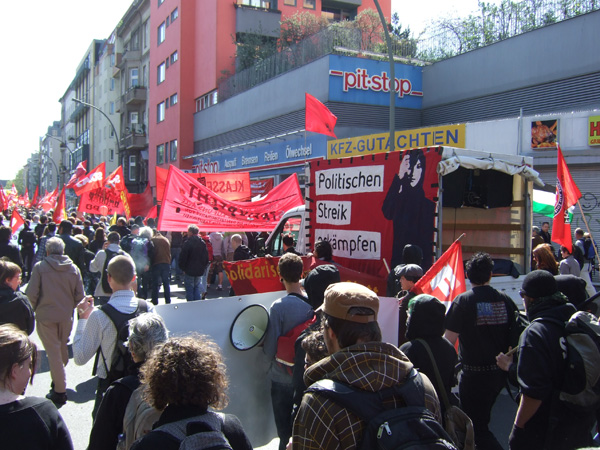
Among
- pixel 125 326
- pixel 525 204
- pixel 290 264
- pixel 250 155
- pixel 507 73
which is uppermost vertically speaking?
pixel 507 73

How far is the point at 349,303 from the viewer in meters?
2.28

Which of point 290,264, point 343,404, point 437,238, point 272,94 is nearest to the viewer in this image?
point 343,404

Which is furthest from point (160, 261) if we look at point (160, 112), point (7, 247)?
point (160, 112)

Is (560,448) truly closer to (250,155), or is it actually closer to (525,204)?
(525,204)

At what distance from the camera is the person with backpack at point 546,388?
335 centimetres

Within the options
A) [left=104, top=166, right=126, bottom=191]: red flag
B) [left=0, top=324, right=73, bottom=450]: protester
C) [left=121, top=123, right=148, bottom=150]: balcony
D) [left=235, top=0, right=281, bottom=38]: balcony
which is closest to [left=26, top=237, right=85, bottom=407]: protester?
[left=0, top=324, right=73, bottom=450]: protester

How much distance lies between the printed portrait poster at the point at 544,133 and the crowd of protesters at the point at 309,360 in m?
11.5

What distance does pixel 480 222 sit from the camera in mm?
8484

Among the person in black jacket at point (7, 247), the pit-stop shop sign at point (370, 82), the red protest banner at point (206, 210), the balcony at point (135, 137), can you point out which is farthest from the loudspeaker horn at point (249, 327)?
the balcony at point (135, 137)

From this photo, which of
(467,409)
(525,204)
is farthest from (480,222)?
(467,409)

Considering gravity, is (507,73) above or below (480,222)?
above

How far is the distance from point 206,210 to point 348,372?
8.43 metres

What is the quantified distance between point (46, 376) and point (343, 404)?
614 cm

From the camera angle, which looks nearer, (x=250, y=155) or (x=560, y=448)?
(x=560, y=448)
